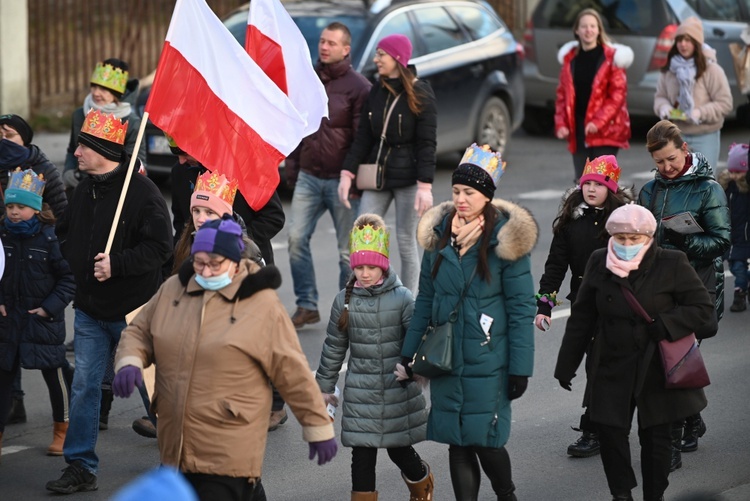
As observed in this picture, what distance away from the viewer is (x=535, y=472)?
7207 millimetres

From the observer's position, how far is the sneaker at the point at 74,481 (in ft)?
22.8

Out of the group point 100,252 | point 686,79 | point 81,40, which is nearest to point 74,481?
point 100,252

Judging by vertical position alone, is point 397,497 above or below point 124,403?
above

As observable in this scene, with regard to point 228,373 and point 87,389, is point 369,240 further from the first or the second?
point 87,389

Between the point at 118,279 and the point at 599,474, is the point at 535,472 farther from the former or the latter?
the point at 118,279

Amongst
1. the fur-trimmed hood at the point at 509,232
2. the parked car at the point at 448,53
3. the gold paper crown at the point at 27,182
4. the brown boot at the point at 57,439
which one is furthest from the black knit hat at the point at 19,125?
the parked car at the point at 448,53

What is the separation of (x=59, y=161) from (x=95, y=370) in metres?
9.80

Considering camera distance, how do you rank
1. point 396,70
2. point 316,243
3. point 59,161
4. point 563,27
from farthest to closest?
point 563,27 → point 59,161 → point 316,243 → point 396,70

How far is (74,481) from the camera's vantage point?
696 centimetres

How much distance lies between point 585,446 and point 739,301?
141 inches

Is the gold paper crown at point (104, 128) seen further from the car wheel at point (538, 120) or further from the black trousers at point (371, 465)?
the car wheel at point (538, 120)

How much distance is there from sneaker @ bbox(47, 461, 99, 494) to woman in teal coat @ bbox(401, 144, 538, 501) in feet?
6.09

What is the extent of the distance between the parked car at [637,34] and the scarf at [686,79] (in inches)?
206

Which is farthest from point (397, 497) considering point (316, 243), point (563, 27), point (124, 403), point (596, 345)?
point (563, 27)
